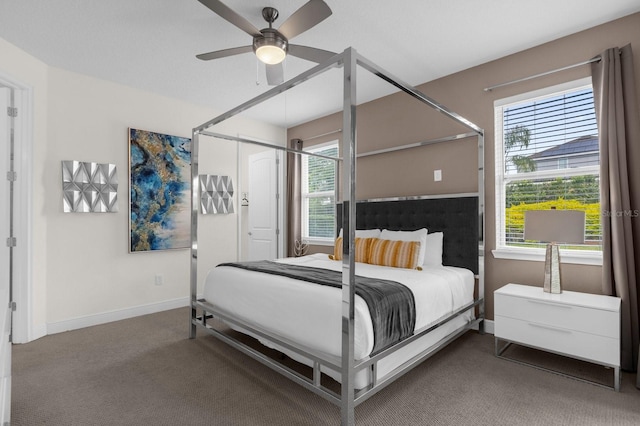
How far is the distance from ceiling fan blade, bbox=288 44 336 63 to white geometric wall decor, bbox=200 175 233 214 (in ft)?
8.73

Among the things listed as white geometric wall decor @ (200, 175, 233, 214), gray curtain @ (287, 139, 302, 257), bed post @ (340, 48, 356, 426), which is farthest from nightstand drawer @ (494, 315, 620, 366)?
white geometric wall decor @ (200, 175, 233, 214)

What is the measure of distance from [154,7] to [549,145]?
353 centimetres

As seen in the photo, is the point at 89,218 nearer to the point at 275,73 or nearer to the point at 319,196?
the point at 275,73

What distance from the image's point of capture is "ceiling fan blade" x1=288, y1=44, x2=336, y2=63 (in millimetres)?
2404

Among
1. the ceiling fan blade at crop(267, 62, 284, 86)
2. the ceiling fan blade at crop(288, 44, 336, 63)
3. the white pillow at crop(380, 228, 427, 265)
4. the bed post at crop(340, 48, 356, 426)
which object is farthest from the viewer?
the white pillow at crop(380, 228, 427, 265)

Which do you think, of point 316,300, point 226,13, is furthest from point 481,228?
point 226,13

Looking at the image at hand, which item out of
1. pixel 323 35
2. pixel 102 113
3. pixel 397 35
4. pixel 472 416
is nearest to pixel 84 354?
pixel 102 113

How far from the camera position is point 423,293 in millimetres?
2445

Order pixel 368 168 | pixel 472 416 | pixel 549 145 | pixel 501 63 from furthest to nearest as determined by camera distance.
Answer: pixel 368 168
pixel 501 63
pixel 549 145
pixel 472 416

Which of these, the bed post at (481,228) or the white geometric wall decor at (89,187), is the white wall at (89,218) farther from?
the bed post at (481,228)

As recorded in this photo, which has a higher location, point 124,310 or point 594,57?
point 594,57

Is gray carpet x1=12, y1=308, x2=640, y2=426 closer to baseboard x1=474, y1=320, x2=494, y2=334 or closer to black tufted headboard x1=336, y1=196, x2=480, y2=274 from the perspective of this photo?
baseboard x1=474, y1=320, x2=494, y2=334

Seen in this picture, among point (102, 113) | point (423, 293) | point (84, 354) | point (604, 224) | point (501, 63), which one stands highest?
point (501, 63)

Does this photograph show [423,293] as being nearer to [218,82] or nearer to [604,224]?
[604,224]
